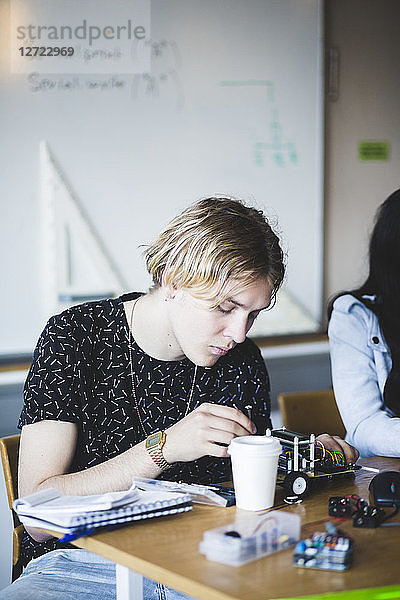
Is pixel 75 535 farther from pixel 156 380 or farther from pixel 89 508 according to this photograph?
pixel 156 380

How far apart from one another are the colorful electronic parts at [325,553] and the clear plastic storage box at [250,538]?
0.12 ft

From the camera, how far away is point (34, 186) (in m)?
2.57

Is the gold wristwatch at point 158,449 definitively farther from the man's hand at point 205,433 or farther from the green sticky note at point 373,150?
the green sticky note at point 373,150

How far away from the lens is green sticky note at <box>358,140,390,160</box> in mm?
3221

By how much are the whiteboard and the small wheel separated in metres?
1.40

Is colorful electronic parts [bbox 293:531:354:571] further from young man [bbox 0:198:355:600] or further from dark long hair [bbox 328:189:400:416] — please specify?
dark long hair [bbox 328:189:400:416]

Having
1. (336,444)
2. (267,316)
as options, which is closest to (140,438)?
(336,444)

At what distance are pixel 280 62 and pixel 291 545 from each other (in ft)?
7.29

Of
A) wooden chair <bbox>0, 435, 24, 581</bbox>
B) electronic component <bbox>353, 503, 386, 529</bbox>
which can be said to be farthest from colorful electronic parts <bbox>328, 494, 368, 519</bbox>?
wooden chair <bbox>0, 435, 24, 581</bbox>

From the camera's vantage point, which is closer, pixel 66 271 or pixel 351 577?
pixel 351 577

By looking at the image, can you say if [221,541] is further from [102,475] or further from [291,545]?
[102,475]

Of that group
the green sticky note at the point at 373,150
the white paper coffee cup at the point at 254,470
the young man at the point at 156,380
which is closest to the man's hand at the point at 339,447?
the young man at the point at 156,380

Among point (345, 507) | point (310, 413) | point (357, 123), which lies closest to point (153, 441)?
point (345, 507)

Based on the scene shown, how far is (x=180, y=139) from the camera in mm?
2842
